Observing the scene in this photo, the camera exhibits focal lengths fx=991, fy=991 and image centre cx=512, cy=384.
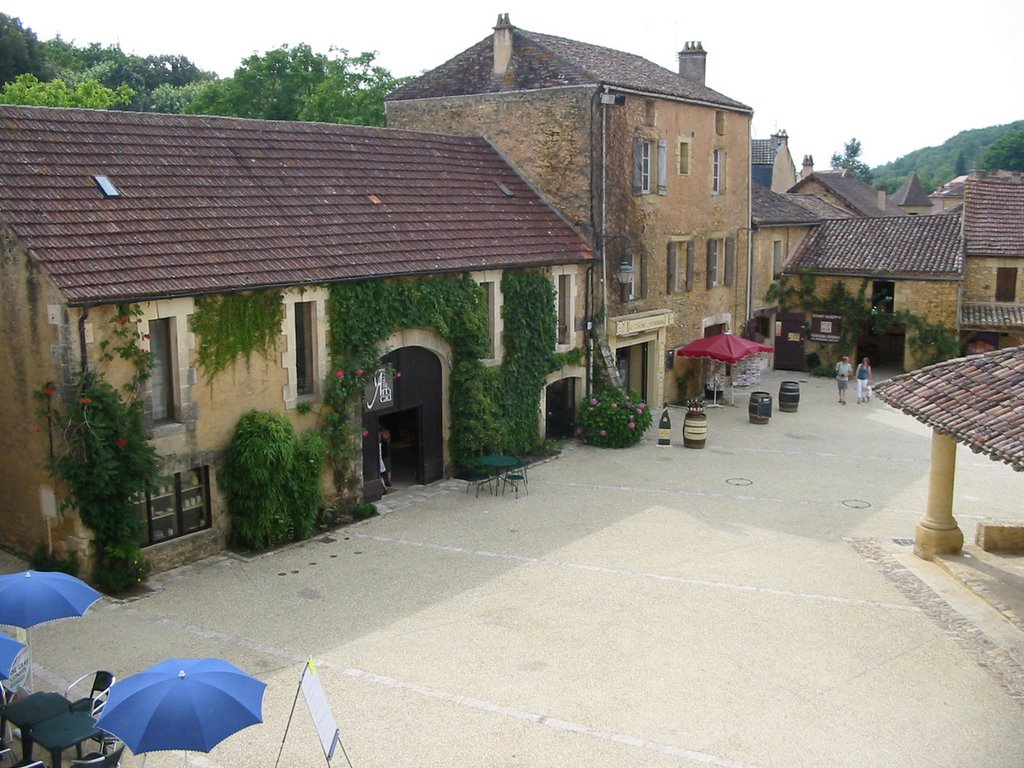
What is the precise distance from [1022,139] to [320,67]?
249 ft

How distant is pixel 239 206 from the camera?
693 inches

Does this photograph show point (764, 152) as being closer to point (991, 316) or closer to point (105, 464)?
point (991, 316)

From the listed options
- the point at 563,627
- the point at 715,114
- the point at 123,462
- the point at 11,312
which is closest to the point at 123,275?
the point at 11,312

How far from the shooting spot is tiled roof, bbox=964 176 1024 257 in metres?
33.4

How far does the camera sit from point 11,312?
14.6 meters

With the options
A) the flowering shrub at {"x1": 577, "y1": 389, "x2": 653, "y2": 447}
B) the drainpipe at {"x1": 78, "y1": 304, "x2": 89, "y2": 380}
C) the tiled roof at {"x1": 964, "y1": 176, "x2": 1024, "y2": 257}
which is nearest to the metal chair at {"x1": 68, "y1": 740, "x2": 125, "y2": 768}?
the drainpipe at {"x1": 78, "y1": 304, "x2": 89, "y2": 380}

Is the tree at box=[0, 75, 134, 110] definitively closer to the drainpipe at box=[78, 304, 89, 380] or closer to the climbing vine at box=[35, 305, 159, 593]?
the climbing vine at box=[35, 305, 159, 593]

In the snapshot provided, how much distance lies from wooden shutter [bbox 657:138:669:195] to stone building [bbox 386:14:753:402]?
5 cm

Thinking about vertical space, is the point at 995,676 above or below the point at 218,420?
below

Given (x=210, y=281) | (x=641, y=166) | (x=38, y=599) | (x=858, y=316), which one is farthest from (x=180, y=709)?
(x=858, y=316)

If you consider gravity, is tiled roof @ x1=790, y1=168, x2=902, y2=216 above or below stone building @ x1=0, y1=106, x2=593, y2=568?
above

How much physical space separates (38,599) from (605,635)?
692 cm

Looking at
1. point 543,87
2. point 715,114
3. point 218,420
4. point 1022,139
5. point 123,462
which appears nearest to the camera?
point 123,462

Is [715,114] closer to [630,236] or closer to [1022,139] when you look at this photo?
[630,236]
